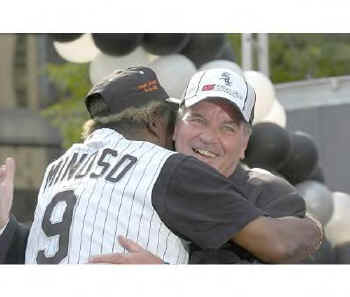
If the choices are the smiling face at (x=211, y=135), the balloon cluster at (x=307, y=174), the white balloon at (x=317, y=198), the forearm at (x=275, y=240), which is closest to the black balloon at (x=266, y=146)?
→ the balloon cluster at (x=307, y=174)

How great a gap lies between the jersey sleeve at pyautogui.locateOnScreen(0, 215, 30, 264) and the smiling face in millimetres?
657

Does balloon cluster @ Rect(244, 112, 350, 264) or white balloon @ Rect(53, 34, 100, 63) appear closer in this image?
white balloon @ Rect(53, 34, 100, 63)

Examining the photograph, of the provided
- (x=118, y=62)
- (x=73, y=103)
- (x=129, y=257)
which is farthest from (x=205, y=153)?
(x=73, y=103)

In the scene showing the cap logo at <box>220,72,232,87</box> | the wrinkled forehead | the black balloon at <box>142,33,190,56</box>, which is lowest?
the black balloon at <box>142,33,190,56</box>

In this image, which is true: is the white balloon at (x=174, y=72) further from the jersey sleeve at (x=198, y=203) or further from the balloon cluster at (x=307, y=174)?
the jersey sleeve at (x=198, y=203)

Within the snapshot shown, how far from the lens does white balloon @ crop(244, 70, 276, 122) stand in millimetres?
7129

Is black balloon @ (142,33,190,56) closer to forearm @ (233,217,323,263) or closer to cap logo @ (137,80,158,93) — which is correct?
cap logo @ (137,80,158,93)

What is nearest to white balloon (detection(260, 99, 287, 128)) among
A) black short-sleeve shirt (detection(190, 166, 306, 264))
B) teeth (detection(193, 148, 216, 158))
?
teeth (detection(193, 148, 216, 158))

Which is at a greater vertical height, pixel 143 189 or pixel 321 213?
pixel 143 189

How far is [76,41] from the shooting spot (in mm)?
6891

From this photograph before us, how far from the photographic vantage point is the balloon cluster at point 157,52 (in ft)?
21.1
